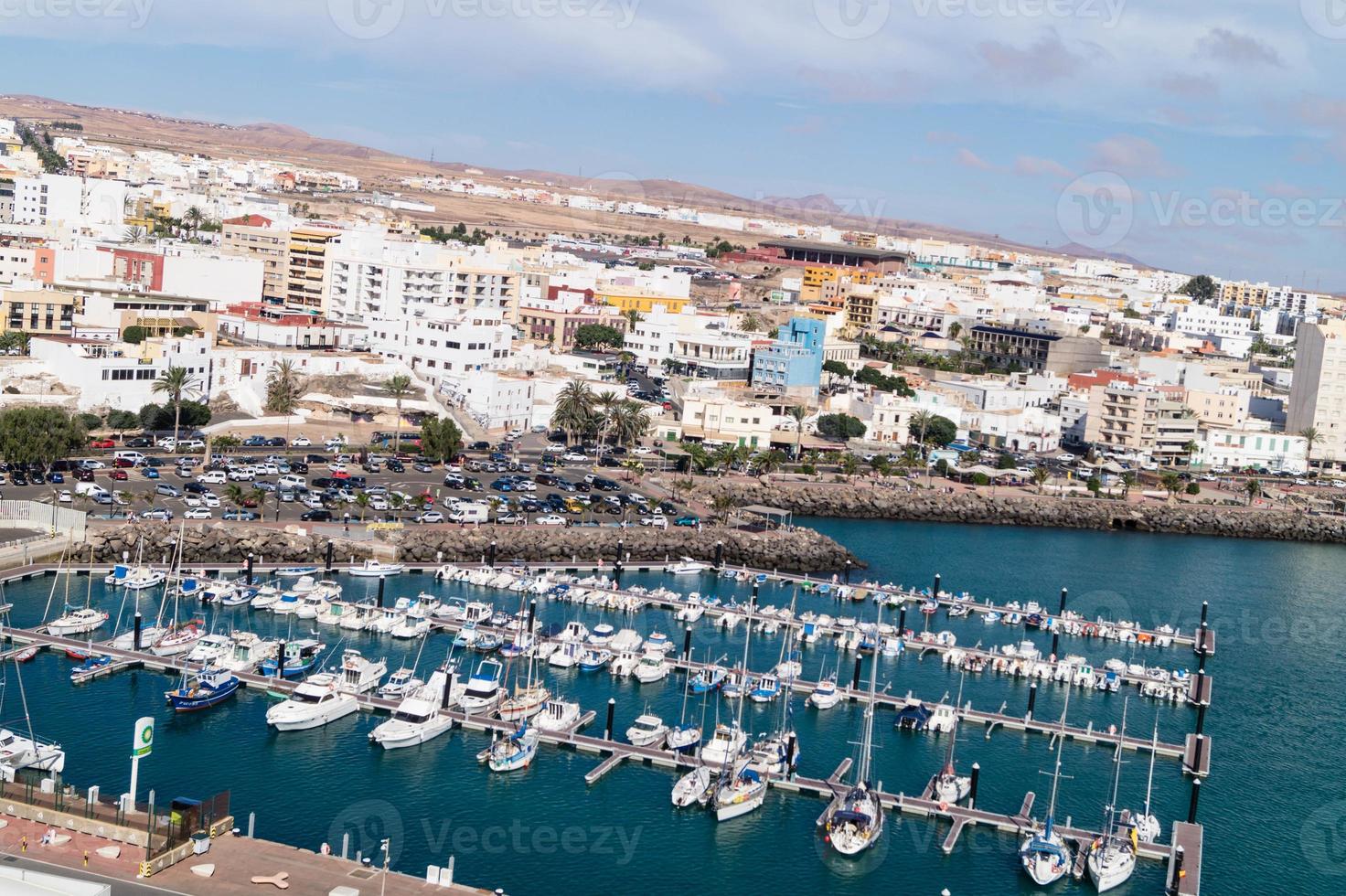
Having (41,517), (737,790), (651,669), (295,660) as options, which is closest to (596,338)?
(41,517)

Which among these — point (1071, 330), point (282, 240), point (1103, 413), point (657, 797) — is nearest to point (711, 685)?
point (657, 797)

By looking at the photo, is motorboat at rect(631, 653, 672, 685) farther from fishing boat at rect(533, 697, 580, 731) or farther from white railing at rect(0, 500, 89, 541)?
white railing at rect(0, 500, 89, 541)

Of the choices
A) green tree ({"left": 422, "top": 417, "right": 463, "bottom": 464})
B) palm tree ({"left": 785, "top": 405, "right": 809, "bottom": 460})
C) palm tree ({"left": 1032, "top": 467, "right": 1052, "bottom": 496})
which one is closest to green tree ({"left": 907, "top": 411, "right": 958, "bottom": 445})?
palm tree ({"left": 785, "top": 405, "right": 809, "bottom": 460})

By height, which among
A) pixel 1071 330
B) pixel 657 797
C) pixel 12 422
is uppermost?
pixel 1071 330

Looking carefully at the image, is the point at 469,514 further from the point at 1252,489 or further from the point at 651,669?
the point at 1252,489

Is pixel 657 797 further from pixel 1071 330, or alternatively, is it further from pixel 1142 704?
pixel 1071 330

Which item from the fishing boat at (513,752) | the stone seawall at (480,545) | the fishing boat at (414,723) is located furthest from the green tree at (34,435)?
the fishing boat at (513,752)
